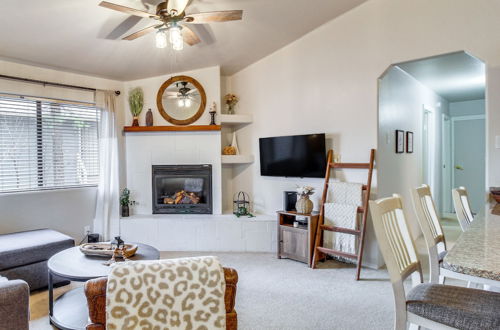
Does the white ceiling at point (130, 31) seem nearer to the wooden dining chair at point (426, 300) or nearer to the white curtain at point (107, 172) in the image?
the white curtain at point (107, 172)

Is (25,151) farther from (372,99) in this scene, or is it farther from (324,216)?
(372,99)

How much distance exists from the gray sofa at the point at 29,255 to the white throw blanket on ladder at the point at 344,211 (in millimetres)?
2761

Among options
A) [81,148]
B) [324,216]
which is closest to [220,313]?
[324,216]

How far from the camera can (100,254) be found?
8.68 feet

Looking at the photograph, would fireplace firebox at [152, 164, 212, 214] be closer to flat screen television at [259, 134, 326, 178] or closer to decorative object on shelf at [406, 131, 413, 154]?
flat screen television at [259, 134, 326, 178]

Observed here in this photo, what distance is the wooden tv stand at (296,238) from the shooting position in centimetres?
376

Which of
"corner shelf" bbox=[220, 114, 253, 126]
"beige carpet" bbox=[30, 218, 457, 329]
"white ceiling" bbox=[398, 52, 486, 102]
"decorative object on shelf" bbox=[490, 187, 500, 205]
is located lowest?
"beige carpet" bbox=[30, 218, 457, 329]

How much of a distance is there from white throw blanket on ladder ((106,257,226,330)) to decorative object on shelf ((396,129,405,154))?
12.0 ft

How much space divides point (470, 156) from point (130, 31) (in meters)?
6.82

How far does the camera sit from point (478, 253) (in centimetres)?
104

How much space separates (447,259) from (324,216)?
285 centimetres

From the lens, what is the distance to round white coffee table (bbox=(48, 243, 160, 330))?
7.57ft

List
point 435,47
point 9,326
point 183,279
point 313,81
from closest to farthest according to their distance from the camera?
point 183,279, point 9,326, point 435,47, point 313,81

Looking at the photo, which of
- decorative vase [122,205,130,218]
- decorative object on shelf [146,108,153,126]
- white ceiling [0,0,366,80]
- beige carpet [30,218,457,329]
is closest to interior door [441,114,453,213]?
beige carpet [30,218,457,329]
